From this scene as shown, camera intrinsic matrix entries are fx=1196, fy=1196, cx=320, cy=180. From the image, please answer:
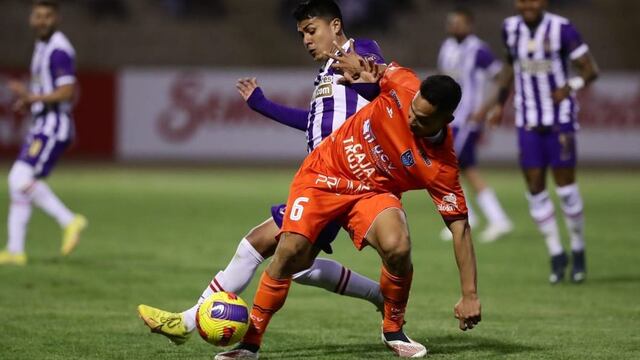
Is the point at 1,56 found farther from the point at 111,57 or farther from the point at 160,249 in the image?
the point at 160,249

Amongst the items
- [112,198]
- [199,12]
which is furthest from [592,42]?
[112,198]

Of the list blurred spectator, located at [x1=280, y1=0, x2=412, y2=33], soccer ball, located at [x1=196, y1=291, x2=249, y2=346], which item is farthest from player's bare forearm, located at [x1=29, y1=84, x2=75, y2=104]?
blurred spectator, located at [x1=280, y1=0, x2=412, y2=33]

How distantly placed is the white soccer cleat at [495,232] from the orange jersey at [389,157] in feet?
24.7

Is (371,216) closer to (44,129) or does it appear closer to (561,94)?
(561,94)

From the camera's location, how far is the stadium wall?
26.3 m

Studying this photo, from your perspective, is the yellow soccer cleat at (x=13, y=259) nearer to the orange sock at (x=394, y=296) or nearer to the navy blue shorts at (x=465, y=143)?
the orange sock at (x=394, y=296)

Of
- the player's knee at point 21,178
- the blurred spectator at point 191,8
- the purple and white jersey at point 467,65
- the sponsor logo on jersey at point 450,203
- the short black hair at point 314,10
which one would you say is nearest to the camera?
the sponsor logo on jersey at point 450,203

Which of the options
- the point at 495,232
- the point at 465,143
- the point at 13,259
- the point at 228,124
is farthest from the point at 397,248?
the point at 228,124

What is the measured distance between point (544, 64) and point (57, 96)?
466cm

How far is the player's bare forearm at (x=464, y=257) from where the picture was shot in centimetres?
646

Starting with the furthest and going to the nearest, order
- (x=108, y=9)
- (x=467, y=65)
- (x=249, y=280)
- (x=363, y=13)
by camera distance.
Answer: (x=363, y=13), (x=108, y=9), (x=467, y=65), (x=249, y=280)

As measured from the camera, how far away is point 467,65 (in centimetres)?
1527

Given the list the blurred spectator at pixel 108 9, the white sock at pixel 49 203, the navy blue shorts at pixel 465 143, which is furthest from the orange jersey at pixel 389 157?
the blurred spectator at pixel 108 9

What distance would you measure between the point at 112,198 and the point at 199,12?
14469 millimetres
